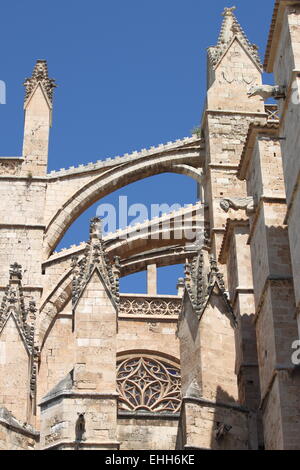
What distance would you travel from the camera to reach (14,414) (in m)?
12.9

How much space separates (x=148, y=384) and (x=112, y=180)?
13.0 feet

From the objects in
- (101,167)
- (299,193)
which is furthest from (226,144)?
(299,193)

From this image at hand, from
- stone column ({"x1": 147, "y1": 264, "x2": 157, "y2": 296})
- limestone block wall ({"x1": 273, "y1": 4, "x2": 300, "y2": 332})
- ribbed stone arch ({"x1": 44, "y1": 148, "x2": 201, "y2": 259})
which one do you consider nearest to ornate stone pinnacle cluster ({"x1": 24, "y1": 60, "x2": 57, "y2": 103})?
ribbed stone arch ({"x1": 44, "y1": 148, "x2": 201, "y2": 259})

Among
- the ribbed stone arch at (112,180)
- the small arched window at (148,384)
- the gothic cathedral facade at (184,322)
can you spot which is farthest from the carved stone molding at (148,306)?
the ribbed stone arch at (112,180)

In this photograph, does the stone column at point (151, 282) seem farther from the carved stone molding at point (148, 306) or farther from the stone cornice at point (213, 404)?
the stone cornice at point (213, 404)

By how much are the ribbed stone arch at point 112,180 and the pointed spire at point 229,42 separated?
1953 mm

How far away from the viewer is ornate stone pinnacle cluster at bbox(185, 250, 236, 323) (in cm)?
1267

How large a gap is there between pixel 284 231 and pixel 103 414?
9.56ft

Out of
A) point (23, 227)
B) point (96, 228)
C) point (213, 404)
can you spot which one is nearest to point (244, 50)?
point (23, 227)

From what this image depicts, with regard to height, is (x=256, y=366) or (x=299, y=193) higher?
(x=299, y=193)

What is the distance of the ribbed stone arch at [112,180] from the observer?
1873cm

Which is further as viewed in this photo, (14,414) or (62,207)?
(62,207)
